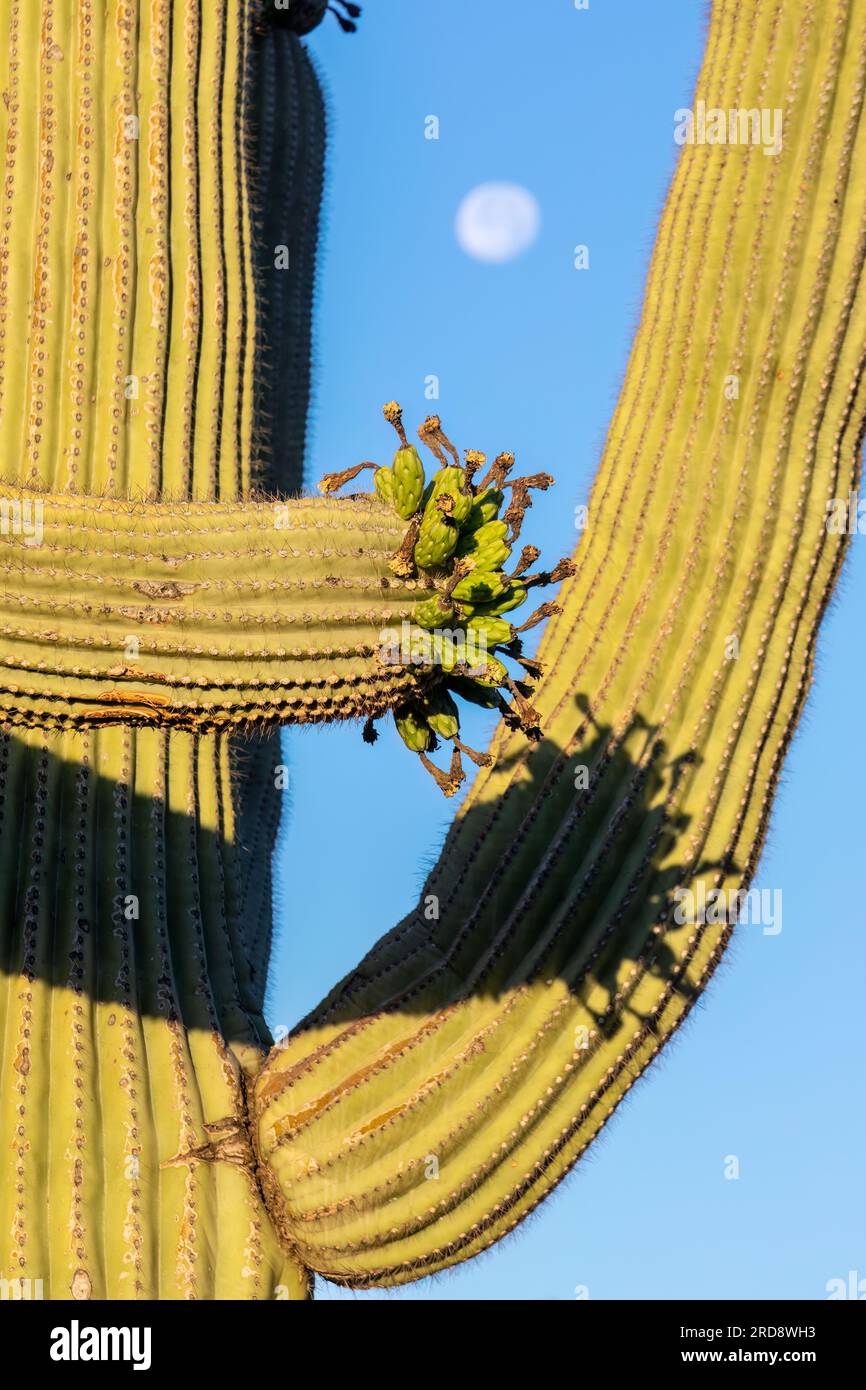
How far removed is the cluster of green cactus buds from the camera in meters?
4.58

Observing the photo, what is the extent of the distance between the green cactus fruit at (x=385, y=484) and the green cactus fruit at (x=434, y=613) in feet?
1.10

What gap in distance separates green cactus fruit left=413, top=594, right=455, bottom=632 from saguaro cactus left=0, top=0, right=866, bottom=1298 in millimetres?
997

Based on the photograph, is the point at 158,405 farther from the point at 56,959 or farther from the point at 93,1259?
the point at 93,1259

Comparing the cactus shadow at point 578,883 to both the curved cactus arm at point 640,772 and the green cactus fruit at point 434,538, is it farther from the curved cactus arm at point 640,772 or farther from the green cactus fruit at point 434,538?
the green cactus fruit at point 434,538

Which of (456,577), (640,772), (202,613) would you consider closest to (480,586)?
(456,577)

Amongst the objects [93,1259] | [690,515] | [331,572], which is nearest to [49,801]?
[93,1259]

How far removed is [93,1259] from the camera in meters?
5.53

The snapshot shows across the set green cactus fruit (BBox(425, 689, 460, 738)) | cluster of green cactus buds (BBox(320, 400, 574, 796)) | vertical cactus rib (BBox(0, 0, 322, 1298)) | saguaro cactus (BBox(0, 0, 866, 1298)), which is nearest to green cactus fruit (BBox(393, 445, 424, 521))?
cluster of green cactus buds (BBox(320, 400, 574, 796))

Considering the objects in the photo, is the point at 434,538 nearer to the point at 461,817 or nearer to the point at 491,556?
the point at 491,556

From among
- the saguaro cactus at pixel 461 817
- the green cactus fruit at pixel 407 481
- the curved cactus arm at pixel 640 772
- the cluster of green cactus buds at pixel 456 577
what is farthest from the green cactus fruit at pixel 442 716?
the curved cactus arm at pixel 640 772

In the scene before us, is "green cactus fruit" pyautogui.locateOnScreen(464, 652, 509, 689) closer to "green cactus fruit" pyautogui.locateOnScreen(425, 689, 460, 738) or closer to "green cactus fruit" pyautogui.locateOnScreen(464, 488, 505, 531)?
"green cactus fruit" pyautogui.locateOnScreen(425, 689, 460, 738)

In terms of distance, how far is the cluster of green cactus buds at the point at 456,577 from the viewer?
15.0 feet

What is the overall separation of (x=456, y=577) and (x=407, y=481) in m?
0.32

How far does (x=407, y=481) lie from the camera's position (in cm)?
460
